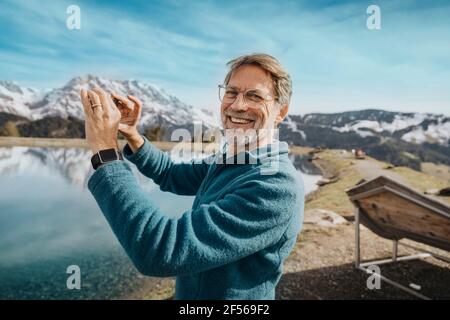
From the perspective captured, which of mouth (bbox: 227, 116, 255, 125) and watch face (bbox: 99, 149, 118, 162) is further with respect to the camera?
mouth (bbox: 227, 116, 255, 125)

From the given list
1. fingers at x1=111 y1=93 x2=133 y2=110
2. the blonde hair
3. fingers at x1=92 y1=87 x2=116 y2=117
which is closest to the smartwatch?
fingers at x1=92 y1=87 x2=116 y2=117

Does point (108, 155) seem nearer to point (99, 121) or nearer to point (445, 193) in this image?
point (99, 121)

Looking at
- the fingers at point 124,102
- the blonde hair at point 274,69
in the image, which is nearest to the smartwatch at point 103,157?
the fingers at point 124,102

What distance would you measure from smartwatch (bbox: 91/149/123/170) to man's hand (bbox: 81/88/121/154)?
2 cm

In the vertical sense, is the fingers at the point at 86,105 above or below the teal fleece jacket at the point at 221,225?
above

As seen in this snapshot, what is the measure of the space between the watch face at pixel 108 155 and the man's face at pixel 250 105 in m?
0.89

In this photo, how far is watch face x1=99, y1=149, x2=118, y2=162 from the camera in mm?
1625

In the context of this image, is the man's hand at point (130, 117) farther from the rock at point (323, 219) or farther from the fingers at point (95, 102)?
the rock at point (323, 219)

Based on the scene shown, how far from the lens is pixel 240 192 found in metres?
1.75

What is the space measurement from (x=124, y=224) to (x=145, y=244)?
0.41ft

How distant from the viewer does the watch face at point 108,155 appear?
64.0 inches

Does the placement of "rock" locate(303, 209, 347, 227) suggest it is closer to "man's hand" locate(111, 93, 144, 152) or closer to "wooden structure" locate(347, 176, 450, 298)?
"wooden structure" locate(347, 176, 450, 298)
